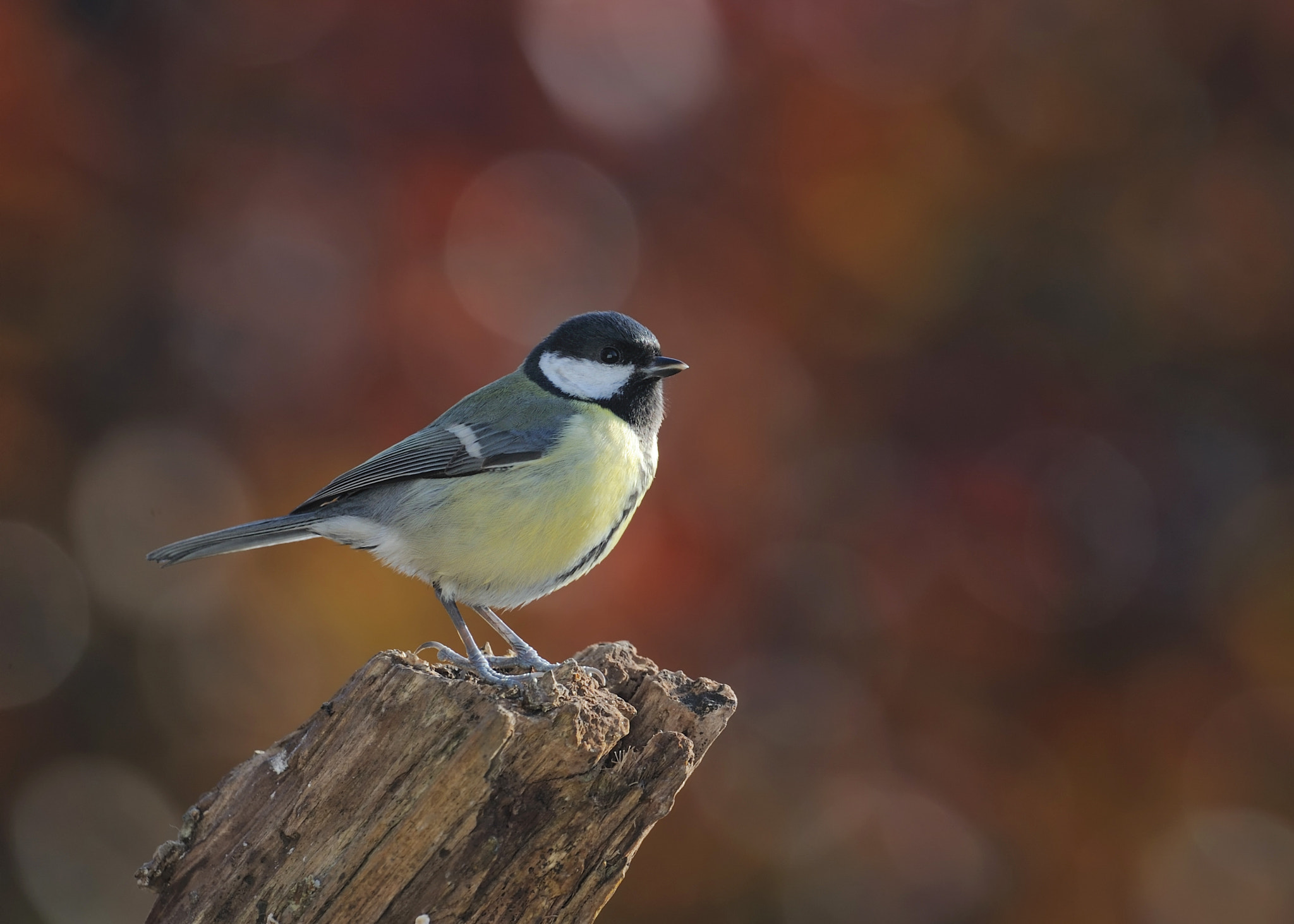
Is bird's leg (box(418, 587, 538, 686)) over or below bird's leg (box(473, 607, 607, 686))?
over

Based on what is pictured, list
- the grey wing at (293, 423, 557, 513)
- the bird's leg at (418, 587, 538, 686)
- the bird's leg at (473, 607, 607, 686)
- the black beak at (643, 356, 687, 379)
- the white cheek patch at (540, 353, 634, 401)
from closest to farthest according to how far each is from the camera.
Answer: the bird's leg at (418, 587, 538, 686)
the bird's leg at (473, 607, 607, 686)
the grey wing at (293, 423, 557, 513)
the black beak at (643, 356, 687, 379)
the white cheek patch at (540, 353, 634, 401)

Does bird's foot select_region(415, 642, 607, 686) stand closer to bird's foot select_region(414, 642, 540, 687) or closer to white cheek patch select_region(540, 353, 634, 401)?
bird's foot select_region(414, 642, 540, 687)

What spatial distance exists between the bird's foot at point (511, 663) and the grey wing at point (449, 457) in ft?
2.01

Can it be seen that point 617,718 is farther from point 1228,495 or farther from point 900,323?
point 1228,495

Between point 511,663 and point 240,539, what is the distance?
0.99 metres

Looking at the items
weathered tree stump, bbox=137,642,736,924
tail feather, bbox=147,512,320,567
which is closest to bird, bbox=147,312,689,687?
tail feather, bbox=147,512,320,567

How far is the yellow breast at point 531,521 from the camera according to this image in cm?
346

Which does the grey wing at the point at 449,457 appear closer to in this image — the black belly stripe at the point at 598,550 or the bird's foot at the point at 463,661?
the black belly stripe at the point at 598,550

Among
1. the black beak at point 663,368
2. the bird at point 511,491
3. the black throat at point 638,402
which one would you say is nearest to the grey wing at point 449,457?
the bird at point 511,491

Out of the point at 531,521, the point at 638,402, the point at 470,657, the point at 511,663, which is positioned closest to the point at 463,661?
the point at 470,657

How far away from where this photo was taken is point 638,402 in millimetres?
3836

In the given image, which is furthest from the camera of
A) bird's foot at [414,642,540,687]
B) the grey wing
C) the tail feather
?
the grey wing

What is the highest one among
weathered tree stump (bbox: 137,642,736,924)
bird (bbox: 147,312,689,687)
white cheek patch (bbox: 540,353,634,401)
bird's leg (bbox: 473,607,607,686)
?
white cheek patch (bbox: 540,353,634,401)

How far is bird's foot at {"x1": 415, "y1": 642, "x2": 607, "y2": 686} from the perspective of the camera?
291 cm
